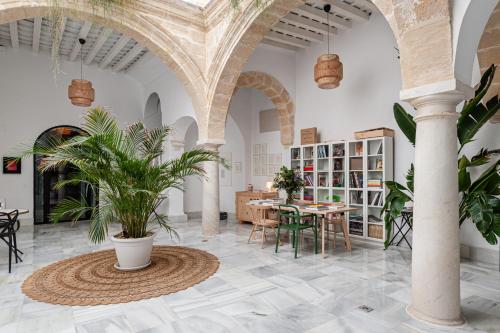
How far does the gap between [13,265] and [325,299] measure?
15.3 feet

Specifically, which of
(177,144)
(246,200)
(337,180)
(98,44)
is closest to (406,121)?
(337,180)

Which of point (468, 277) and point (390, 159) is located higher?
point (390, 159)

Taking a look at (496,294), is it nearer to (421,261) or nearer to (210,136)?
(421,261)

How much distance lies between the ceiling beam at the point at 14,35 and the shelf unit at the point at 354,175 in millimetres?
6956

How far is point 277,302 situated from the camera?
10.9 ft

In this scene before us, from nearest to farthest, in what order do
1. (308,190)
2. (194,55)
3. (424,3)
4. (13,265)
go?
(424,3), (13,265), (194,55), (308,190)

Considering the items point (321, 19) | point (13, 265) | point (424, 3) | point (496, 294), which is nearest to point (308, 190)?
point (321, 19)

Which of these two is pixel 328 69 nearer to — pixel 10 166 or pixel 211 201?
pixel 211 201

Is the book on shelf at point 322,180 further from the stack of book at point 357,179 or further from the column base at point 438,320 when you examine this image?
the column base at point 438,320

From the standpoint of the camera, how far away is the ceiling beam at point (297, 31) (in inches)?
255

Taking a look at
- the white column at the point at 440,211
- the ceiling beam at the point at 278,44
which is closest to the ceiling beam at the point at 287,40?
the ceiling beam at the point at 278,44

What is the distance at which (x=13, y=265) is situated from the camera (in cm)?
475

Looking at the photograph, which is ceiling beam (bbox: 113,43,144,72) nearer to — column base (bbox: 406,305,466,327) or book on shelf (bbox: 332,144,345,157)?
book on shelf (bbox: 332,144,345,157)

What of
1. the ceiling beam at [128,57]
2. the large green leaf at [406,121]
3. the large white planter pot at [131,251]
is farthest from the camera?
the ceiling beam at [128,57]
